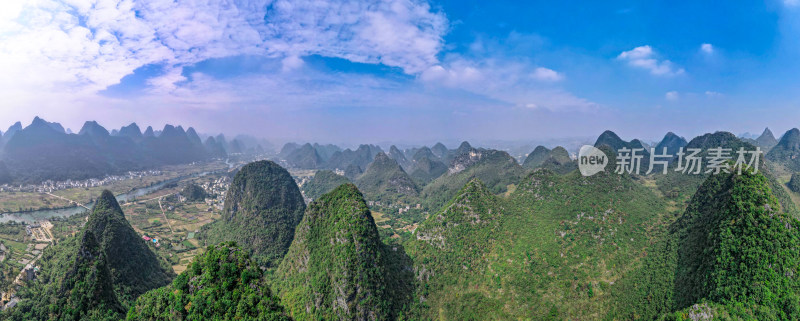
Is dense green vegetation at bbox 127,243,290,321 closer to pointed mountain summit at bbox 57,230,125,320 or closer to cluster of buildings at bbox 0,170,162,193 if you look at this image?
pointed mountain summit at bbox 57,230,125,320

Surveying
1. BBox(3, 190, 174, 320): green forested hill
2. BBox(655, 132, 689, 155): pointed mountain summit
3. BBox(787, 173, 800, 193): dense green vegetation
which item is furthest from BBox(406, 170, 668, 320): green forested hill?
BBox(655, 132, 689, 155): pointed mountain summit

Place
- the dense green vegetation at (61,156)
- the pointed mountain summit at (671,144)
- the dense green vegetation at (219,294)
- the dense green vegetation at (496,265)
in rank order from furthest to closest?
the dense green vegetation at (61,156) < the pointed mountain summit at (671,144) < the dense green vegetation at (496,265) < the dense green vegetation at (219,294)

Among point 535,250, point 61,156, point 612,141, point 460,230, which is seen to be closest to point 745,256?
point 535,250

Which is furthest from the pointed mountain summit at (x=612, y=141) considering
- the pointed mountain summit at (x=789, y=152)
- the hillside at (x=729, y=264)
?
the hillside at (x=729, y=264)

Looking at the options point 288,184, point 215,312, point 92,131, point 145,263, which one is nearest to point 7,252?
point 145,263

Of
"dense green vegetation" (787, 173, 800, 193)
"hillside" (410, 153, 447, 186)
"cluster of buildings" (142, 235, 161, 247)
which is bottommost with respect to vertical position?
"cluster of buildings" (142, 235, 161, 247)

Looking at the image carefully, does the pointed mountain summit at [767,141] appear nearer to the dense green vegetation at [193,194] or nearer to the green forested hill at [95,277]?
the green forested hill at [95,277]

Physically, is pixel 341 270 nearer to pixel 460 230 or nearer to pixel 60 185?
pixel 460 230
